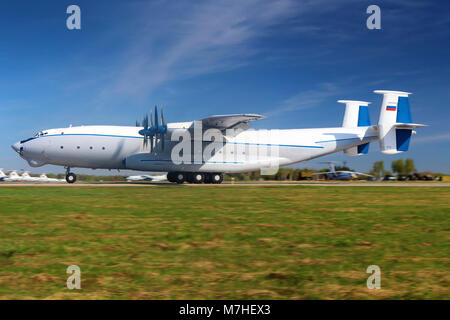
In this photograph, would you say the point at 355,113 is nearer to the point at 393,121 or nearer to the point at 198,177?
the point at 393,121

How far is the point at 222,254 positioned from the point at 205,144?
2877 cm

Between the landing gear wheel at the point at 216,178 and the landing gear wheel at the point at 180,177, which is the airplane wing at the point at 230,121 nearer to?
the landing gear wheel at the point at 216,178

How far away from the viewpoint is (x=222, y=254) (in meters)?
6.62

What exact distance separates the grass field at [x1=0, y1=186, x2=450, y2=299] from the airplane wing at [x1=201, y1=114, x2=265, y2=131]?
2156 cm

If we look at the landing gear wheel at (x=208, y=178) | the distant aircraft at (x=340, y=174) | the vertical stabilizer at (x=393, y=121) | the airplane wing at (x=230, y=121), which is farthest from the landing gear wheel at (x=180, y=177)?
the distant aircraft at (x=340, y=174)

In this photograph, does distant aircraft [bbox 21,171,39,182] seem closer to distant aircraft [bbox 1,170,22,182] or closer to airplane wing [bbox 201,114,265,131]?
distant aircraft [bbox 1,170,22,182]

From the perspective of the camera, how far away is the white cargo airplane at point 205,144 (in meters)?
32.7

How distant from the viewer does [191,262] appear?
6129mm

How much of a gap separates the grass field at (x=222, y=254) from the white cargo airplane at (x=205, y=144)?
2271 cm

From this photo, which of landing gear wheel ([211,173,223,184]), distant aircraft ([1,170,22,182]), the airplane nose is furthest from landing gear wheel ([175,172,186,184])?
distant aircraft ([1,170,22,182])

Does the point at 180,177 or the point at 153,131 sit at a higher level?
the point at 153,131

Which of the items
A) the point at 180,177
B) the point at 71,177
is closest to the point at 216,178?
the point at 180,177

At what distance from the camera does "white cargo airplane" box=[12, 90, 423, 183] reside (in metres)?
32.7
